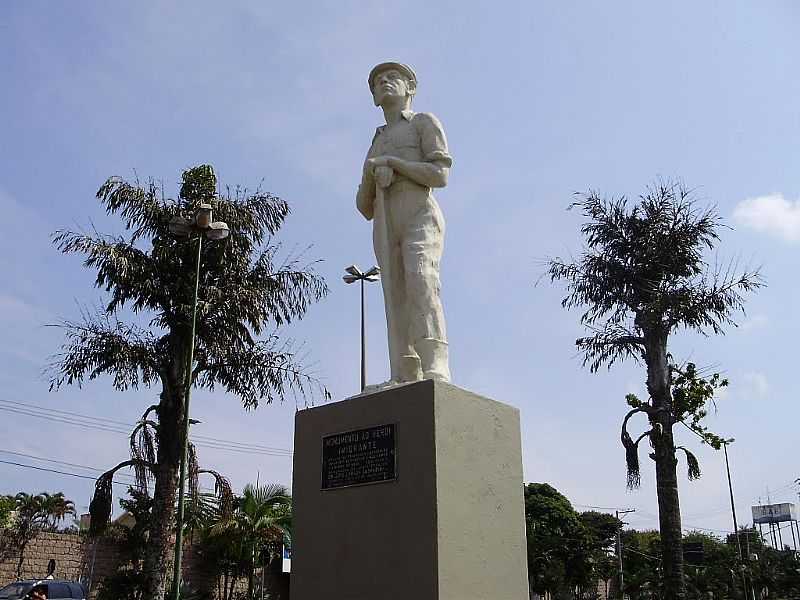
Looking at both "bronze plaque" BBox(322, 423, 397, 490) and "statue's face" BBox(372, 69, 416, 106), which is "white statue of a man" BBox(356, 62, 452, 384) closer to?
"statue's face" BBox(372, 69, 416, 106)

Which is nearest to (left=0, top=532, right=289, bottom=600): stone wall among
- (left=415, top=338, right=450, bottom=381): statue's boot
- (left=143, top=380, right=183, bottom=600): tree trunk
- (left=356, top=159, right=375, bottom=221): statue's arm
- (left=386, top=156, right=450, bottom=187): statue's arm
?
(left=143, top=380, right=183, bottom=600): tree trunk

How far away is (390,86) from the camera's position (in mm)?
6145

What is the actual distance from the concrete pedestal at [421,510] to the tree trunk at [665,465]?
11.0 meters

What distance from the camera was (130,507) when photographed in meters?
17.5

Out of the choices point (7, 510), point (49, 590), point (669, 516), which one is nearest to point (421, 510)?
point (669, 516)

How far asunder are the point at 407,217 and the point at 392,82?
3.75 ft

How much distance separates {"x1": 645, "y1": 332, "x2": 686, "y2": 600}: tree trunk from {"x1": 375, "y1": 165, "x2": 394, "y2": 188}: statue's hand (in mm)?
11602

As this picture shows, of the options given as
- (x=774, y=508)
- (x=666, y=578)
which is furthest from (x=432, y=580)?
(x=774, y=508)

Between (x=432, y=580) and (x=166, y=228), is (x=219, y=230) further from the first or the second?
(x=432, y=580)

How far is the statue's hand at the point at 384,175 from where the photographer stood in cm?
589

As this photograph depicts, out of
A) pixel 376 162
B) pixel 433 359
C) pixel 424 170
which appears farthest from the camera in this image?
pixel 376 162

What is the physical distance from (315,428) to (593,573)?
1199 inches

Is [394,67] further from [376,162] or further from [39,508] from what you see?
[39,508]

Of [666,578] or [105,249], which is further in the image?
[666,578]
